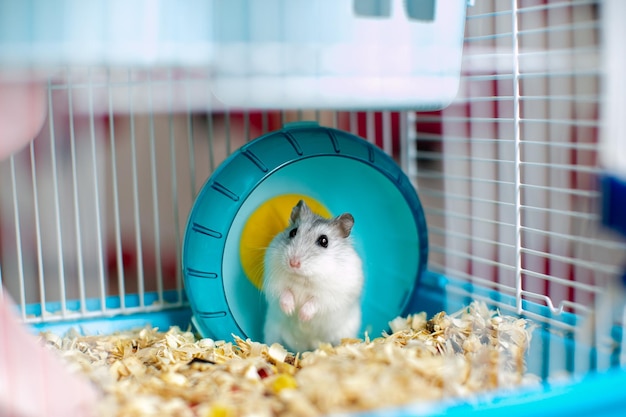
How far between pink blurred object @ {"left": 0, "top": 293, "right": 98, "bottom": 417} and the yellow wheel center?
0.68 metres

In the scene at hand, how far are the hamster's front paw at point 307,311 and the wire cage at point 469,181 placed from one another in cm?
32

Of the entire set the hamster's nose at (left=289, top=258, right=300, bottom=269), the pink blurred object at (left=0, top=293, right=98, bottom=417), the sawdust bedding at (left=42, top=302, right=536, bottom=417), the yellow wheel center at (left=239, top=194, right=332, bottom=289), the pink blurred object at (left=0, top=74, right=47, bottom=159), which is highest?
the pink blurred object at (left=0, top=74, right=47, bottom=159)

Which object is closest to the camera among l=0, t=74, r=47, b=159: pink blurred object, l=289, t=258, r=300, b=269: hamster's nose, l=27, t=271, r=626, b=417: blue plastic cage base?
l=27, t=271, r=626, b=417: blue plastic cage base

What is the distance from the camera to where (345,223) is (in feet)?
5.77

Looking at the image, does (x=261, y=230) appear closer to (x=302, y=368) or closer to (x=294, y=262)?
(x=294, y=262)

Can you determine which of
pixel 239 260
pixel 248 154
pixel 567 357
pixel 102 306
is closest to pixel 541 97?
pixel 567 357

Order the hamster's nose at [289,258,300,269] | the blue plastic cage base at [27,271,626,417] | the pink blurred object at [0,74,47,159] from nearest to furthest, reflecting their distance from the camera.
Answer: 1. the blue plastic cage base at [27,271,626,417]
2. the pink blurred object at [0,74,47,159]
3. the hamster's nose at [289,258,300,269]

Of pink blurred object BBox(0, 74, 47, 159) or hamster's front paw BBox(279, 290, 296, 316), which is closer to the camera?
pink blurred object BBox(0, 74, 47, 159)

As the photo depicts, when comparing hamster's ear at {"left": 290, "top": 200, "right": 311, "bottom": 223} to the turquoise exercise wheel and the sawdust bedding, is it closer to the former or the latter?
the turquoise exercise wheel

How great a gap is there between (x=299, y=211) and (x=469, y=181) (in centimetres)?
57

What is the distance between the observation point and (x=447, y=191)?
2.16 m

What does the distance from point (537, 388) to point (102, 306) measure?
1248 millimetres

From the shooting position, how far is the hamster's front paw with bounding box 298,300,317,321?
173cm

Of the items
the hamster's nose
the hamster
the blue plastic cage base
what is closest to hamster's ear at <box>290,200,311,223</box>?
the hamster
